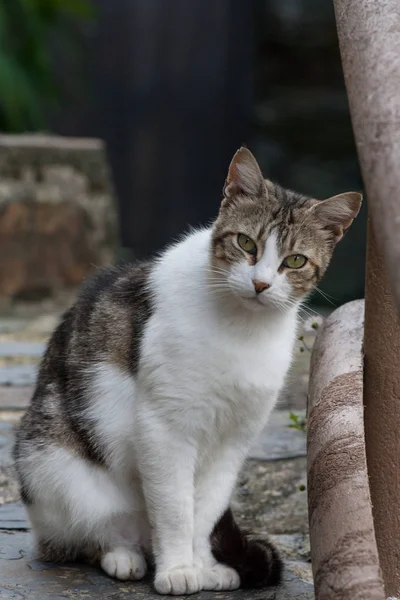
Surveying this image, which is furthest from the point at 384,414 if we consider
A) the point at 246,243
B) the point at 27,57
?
the point at 27,57

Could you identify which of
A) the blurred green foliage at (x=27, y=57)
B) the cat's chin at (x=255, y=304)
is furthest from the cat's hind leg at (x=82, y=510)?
the blurred green foliage at (x=27, y=57)

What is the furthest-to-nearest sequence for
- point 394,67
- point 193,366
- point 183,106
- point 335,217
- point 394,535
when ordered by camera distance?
point 183,106 → point 335,217 → point 193,366 → point 394,535 → point 394,67

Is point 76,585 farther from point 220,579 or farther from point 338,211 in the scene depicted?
point 338,211

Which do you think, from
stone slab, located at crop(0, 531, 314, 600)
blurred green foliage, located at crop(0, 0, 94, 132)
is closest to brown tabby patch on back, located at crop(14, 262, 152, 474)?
stone slab, located at crop(0, 531, 314, 600)

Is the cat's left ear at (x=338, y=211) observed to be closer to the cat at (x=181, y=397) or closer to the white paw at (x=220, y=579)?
the cat at (x=181, y=397)

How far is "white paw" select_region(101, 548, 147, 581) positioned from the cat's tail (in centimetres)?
19

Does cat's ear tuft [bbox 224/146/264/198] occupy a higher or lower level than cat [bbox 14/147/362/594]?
higher

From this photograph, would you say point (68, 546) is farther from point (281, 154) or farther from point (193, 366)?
point (281, 154)

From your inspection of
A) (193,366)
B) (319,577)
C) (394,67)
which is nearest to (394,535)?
(319,577)

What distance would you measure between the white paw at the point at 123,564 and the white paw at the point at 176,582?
A: 10 centimetres

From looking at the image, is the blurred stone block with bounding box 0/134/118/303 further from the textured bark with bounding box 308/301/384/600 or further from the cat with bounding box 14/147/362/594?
the textured bark with bounding box 308/301/384/600

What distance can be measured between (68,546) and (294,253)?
0.89 meters

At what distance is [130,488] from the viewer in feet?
7.78

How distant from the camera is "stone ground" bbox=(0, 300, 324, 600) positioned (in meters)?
2.20
